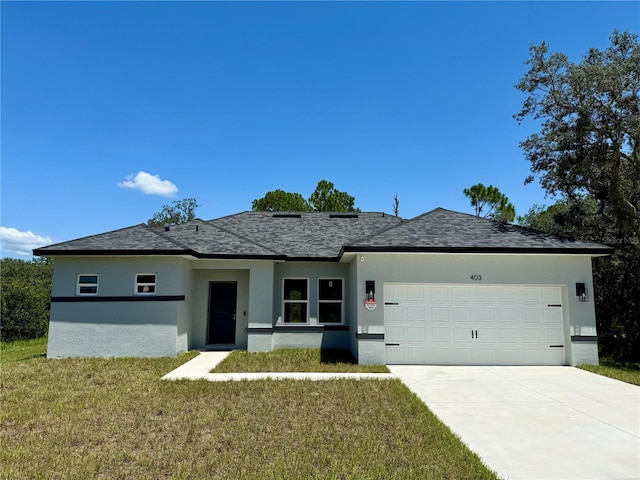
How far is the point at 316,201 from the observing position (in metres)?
34.0

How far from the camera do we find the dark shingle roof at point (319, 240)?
9.83m

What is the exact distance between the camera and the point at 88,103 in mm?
12164

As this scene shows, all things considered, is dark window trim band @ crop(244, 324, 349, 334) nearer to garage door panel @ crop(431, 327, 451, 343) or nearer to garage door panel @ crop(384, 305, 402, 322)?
garage door panel @ crop(384, 305, 402, 322)

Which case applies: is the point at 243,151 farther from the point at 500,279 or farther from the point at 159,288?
the point at 500,279

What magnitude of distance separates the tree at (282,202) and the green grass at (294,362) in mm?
21273

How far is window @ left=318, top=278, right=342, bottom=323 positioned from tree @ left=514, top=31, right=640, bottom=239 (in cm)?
952

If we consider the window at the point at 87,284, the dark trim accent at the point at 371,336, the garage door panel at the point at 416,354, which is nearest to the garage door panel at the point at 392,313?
the dark trim accent at the point at 371,336

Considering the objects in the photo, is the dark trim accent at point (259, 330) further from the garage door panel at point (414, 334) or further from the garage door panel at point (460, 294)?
the garage door panel at point (460, 294)

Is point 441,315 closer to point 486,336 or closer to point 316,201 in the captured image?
point 486,336

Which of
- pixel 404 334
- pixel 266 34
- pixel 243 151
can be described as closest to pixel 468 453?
pixel 404 334

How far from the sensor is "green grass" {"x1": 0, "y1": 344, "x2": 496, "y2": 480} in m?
4.00

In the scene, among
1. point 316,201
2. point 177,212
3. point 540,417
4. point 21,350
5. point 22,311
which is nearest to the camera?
point 540,417

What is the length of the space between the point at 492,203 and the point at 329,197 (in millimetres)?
15190

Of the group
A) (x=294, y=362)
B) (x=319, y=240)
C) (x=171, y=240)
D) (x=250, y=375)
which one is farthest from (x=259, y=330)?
(x=319, y=240)
